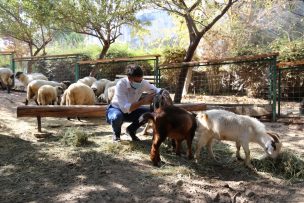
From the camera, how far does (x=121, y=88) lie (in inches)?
229

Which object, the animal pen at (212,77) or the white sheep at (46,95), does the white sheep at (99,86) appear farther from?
the white sheep at (46,95)

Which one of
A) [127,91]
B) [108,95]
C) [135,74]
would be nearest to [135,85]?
[127,91]

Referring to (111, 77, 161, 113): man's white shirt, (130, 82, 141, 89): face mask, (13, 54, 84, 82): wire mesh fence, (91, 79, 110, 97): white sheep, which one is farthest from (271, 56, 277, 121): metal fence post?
(13, 54, 84, 82): wire mesh fence

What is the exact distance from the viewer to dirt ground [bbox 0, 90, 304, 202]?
→ 4070 mm

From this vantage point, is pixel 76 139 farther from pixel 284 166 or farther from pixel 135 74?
pixel 284 166

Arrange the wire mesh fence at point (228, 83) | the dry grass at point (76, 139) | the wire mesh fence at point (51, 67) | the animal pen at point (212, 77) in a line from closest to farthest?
1. the dry grass at point (76, 139)
2. the animal pen at point (212, 77)
3. the wire mesh fence at point (228, 83)
4. the wire mesh fence at point (51, 67)

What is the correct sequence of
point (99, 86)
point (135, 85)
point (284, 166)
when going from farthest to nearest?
1. point (99, 86)
2. point (135, 85)
3. point (284, 166)

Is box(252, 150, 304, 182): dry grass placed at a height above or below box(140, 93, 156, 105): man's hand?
below

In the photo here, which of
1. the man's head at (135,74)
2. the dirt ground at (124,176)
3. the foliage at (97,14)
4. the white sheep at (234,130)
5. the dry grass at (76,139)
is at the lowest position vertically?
the dirt ground at (124,176)

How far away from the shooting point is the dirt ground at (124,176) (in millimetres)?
4070

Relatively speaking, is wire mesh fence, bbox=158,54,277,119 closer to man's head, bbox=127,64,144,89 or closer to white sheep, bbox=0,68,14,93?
white sheep, bbox=0,68,14,93

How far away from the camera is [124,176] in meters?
4.57

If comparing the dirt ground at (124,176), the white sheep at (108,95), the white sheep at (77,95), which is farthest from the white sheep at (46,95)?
the dirt ground at (124,176)

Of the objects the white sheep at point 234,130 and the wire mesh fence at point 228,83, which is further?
the wire mesh fence at point 228,83
